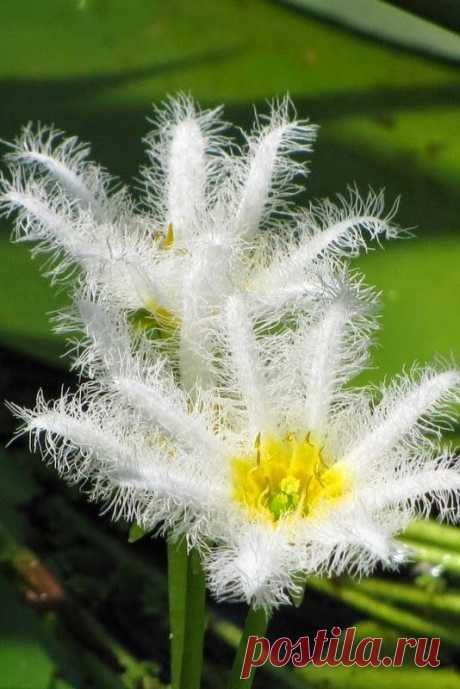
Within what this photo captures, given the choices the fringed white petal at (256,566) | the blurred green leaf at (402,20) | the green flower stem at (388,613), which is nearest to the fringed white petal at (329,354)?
the fringed white petal at (256,566)

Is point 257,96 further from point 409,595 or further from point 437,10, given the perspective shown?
point 409,595

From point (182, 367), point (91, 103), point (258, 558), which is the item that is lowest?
point (258, 558)

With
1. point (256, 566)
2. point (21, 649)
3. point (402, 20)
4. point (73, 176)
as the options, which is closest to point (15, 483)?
point (21, 649)

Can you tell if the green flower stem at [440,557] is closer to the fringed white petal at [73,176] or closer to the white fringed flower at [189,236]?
the white fringed flower at [189,236]

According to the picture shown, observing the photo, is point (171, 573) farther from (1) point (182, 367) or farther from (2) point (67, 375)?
(2) point (67, 375)

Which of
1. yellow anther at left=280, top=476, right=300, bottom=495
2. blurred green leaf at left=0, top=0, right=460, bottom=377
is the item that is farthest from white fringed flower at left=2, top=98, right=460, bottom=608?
blurred green leaf at left=0, top=0, right=460, bottom=377

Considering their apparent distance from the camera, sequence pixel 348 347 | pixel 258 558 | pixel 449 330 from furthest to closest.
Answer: pixel 449 330 < pixel 348 347 < pixel 258 558

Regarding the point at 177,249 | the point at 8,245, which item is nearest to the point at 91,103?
the point at 8,245

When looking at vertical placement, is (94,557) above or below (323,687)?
above
